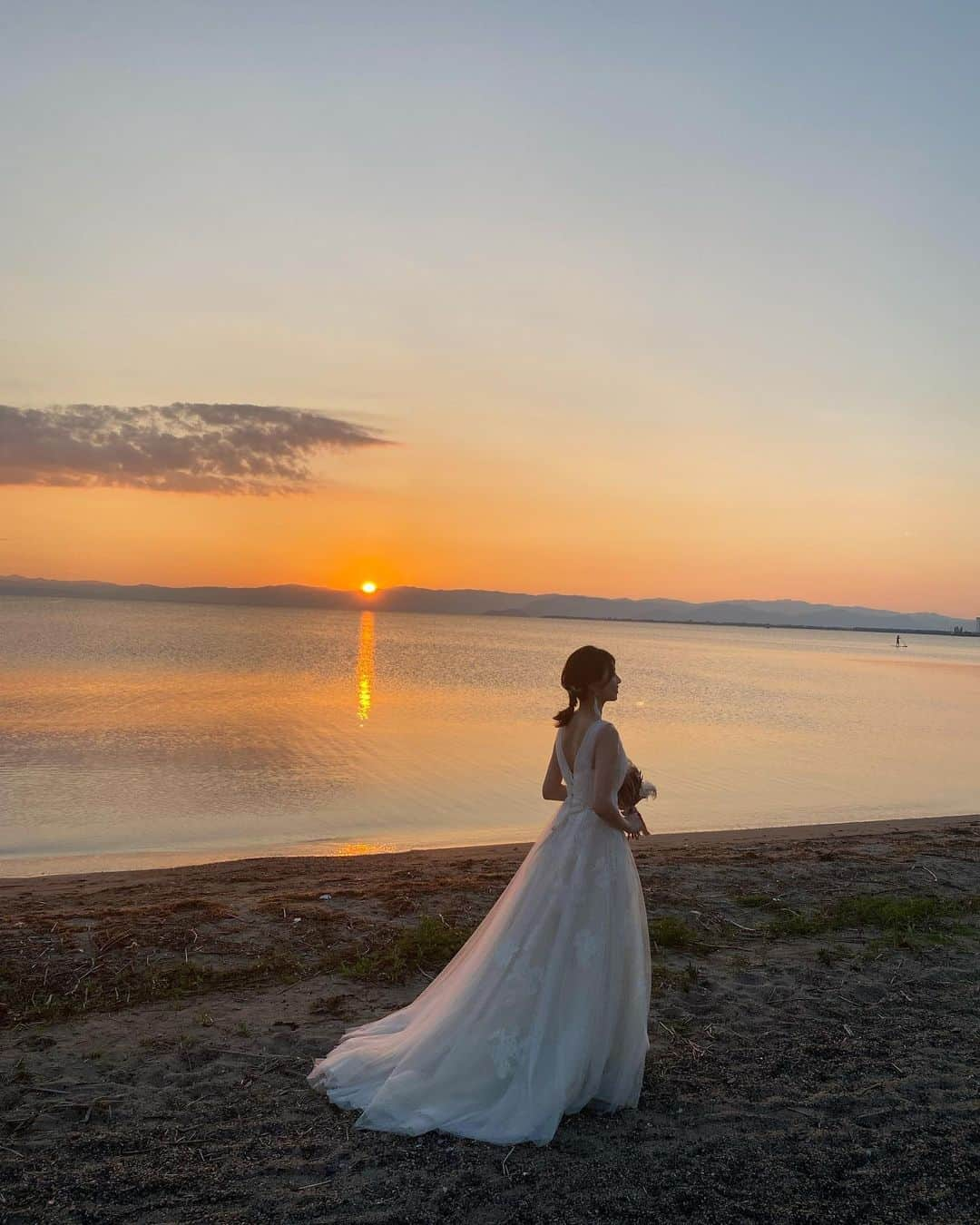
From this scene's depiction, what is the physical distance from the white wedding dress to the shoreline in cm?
619

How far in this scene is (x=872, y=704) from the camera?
134ft

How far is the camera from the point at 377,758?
2134 cm

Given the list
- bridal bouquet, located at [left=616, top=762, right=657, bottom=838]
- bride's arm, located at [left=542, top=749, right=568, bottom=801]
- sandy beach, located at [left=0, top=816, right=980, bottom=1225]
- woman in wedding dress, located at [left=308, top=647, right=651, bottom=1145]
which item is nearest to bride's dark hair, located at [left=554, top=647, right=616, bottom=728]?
woman in wedding dress, located at [left=308, top=647, right=651, bottom=1145]

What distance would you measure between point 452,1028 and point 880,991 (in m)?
3.50

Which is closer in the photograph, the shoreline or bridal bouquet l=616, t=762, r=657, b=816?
bridal bouquet l=616, t=762, r=657, b=816

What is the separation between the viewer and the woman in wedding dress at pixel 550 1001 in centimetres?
457

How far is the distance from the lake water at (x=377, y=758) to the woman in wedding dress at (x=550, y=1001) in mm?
8235

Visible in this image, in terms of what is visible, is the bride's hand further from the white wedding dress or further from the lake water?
the lake water

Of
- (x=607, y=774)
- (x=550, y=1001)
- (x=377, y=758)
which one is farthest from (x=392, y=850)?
(x=607, y=774)

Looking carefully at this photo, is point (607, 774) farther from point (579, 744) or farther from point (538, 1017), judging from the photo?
point (538, 1017)

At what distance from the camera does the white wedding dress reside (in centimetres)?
455

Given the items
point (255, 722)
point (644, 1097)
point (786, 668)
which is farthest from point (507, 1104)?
point (786, 668)

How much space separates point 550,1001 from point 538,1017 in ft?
0.32

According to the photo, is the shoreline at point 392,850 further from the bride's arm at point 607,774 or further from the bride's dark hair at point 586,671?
the bride's dark hair at point 586,671
